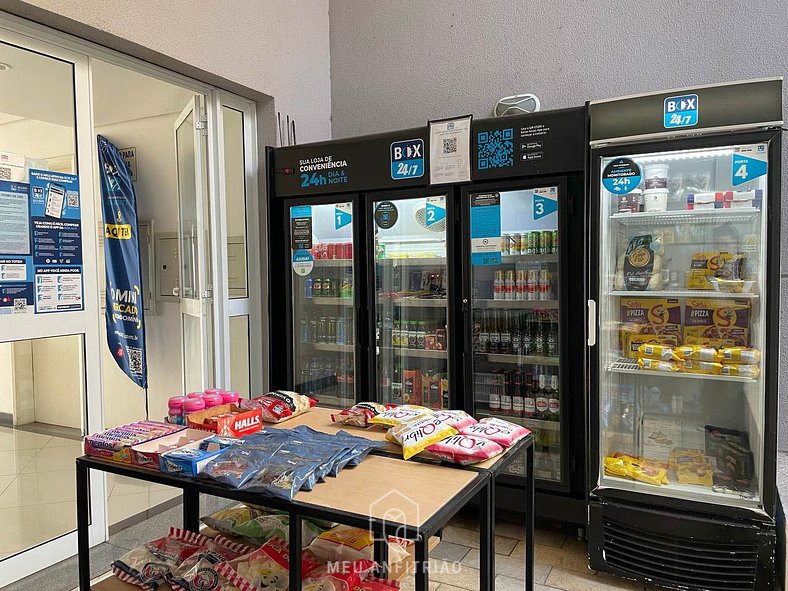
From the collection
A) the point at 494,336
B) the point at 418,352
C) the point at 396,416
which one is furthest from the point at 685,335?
the point at 396,416

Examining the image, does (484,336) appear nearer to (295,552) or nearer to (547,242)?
(547,242)

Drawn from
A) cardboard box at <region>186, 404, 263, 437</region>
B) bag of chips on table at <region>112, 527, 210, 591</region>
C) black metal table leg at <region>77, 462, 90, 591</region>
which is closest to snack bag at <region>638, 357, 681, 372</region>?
cardboard box at <region>186, 404, 263, 437</region>

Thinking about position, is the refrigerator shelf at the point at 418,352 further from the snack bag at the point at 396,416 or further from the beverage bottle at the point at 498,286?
the snack bag at the point at 396,416

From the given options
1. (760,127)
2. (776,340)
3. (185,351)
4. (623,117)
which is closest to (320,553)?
(776,340)

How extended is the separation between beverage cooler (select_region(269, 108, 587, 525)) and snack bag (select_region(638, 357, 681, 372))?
294 mm

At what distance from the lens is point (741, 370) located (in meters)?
2.67

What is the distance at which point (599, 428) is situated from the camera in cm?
284

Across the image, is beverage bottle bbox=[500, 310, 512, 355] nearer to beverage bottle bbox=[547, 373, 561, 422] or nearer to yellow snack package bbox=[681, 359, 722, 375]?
beverage bottle bbox=[547, 373, 561, 422]

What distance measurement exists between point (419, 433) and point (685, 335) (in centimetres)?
177

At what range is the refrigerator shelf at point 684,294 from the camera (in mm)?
2646

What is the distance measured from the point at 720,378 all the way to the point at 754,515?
1.95 feet

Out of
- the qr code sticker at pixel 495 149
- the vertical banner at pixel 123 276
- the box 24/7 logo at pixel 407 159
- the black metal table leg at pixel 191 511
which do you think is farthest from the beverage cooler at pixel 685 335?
the vertical banner at pixel 123 276

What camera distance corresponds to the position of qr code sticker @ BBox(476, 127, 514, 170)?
3.14m

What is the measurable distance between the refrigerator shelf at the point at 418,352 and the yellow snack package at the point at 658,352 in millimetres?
1145
